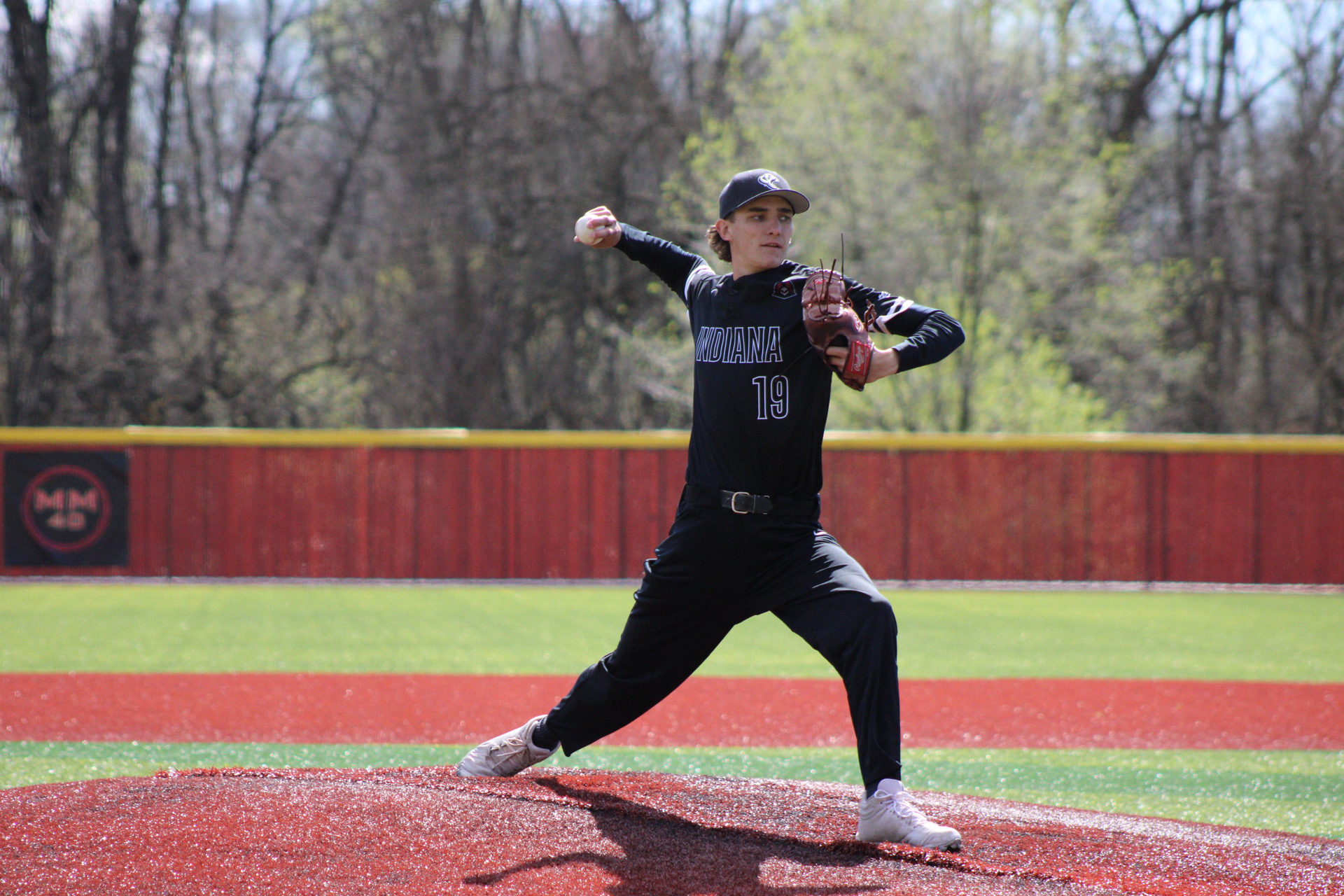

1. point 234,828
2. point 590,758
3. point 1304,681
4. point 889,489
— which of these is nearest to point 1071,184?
point 889,489

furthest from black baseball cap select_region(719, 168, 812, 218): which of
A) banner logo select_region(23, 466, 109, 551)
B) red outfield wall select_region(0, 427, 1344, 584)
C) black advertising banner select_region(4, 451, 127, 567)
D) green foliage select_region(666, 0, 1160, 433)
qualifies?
green foliage select_region(666, 0, 1160, 433)

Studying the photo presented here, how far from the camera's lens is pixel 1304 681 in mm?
8398

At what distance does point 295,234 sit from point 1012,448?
59.1 ft

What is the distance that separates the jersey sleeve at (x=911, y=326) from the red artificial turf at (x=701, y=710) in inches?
118

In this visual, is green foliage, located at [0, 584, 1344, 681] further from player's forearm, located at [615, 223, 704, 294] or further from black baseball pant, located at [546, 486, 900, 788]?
player's forearm, located at [615, 223, 704, 294]

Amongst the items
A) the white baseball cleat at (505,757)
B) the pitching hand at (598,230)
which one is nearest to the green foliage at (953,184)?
the pitching hand at (598,230)

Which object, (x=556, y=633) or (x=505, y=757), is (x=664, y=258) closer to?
(x=505, y=757)

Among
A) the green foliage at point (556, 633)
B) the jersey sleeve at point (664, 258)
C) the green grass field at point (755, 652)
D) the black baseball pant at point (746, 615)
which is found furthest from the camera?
the green foliage at point (556, 633)

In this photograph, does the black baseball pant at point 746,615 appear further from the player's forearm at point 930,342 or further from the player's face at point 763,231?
the player's face at point 763,231

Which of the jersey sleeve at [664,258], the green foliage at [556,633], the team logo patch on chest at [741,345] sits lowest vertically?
the green foliage at [556,633]

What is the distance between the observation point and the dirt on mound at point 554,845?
305 cm

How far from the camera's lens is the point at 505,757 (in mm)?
4133

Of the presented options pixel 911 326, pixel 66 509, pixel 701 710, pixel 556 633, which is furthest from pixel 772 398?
pixel 66 509

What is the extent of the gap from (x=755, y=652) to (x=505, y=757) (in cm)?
589
